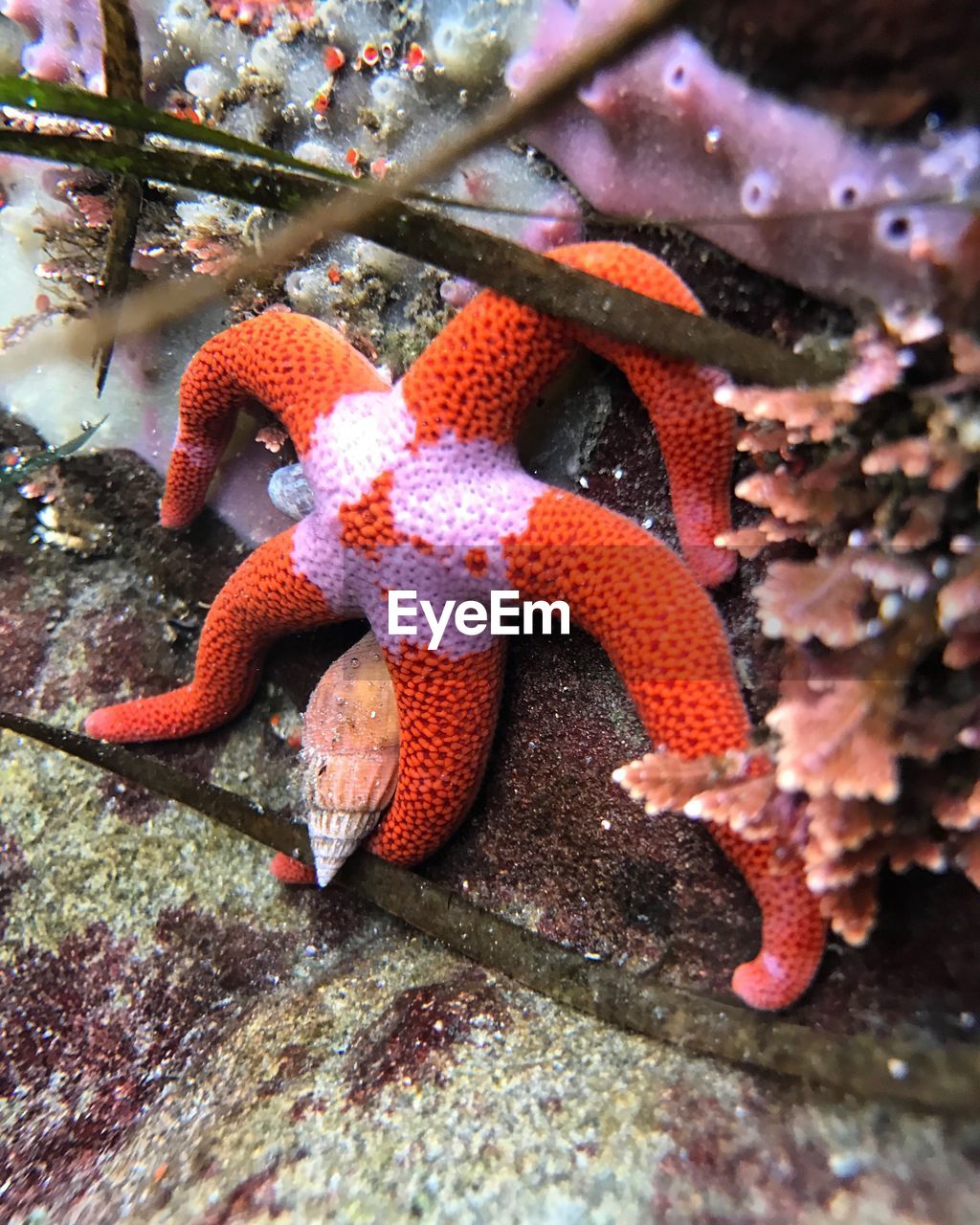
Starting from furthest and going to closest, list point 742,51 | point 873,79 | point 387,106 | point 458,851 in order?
point 458,851 < point 387,106 < point 742,51 < point 873,79

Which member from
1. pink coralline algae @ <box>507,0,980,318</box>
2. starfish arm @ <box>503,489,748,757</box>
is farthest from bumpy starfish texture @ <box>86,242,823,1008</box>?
pink coralline algae @ <box>507,0,980,318</box>

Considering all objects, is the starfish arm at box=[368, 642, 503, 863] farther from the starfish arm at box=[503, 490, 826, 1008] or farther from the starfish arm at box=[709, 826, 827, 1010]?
the starfish arm at box=[709, 826, 827, 1010]

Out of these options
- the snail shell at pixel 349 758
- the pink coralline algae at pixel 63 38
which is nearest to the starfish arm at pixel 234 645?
the snail shell at pixel 349 758

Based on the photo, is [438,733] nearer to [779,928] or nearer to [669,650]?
[669,650]

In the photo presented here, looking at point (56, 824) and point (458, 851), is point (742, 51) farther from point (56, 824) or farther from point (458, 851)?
point (56, 824)

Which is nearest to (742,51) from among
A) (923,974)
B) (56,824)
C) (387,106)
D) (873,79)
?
(873,79)

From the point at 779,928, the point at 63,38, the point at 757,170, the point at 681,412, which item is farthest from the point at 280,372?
the point at 779,928

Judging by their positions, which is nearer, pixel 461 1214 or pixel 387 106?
pixel 461 1214
